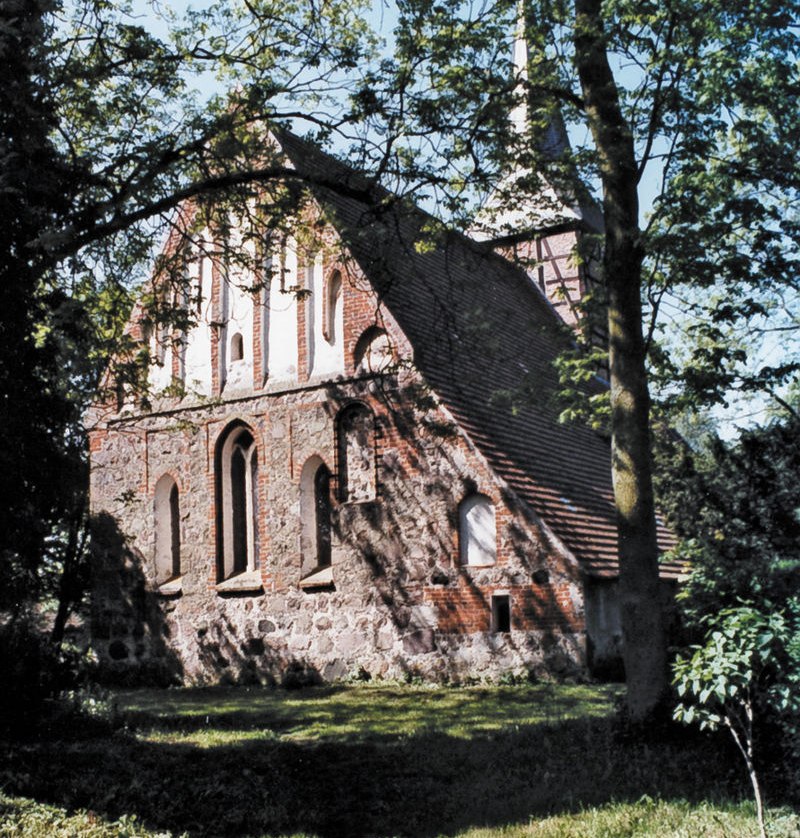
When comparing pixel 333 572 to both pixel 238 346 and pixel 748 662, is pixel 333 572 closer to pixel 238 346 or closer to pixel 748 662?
pixel 238 346

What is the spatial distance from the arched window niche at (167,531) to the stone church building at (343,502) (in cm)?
4

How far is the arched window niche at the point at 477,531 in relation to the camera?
14.6 m

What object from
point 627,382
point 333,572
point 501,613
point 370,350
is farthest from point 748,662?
point 370,350

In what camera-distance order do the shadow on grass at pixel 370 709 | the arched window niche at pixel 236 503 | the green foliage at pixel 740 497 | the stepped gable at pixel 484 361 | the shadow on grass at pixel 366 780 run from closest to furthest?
the shadow on grass at pixel 366 780
the stepped gable at pixel 484 361
the shadow on grass at pixel 370 709
the green foliage at pixel 740 497
the arched window niche at pixel 236 503

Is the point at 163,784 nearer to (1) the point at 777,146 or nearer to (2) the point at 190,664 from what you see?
(1) the point at 777,146

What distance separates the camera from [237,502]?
17688 millimetres

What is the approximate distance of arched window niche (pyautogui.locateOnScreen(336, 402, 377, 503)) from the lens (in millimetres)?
15945

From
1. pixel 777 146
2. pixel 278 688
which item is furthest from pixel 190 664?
pixel 777 146

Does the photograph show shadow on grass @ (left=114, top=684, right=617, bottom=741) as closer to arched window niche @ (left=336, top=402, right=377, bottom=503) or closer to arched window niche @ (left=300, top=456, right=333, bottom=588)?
arched window niche @ (left=300, top=456, right=333, bottom=588)

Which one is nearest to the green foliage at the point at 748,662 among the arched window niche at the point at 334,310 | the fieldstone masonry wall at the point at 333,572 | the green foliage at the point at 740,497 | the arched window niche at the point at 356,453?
the green foliage at the point at 740,497

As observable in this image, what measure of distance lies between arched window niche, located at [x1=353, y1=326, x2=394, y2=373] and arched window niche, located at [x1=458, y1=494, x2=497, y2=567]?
8.72 ft

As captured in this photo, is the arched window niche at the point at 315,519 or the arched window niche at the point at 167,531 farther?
the arched window niche at the point at 167,531

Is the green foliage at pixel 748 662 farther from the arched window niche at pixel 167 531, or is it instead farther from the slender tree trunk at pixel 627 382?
the arched window niche at pixel 167 531

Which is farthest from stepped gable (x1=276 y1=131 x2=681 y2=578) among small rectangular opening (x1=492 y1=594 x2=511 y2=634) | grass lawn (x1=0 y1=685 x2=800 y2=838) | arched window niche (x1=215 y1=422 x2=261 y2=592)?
arched window niche (x1=215 y1=422 x2=261 y2=592)
